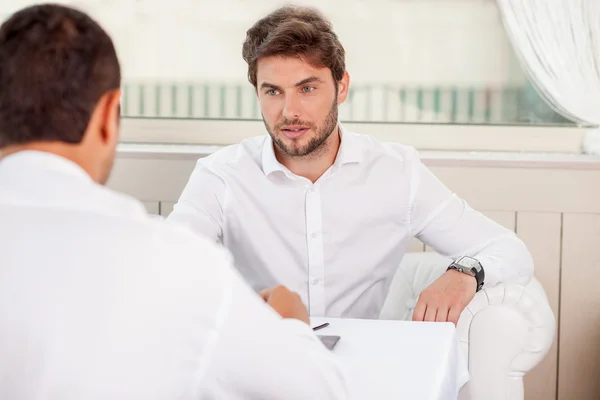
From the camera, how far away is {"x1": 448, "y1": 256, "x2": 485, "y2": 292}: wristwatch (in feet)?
6.79

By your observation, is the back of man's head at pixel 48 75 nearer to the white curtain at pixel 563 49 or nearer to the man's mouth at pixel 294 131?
the man's mouth at pixel 294 131

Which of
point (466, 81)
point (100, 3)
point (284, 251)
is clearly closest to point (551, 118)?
point (466, 81)

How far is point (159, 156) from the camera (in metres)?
2.94

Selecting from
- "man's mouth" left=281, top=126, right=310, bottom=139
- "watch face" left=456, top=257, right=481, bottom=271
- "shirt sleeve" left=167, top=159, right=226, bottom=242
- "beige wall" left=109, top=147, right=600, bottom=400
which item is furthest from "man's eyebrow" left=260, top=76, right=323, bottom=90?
"beige wall" left=109, top=147, right=600, bottom=400

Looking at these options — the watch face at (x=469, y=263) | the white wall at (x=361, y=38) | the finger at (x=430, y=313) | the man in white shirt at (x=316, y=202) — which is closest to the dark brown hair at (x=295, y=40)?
the man in white shirt at (x=316, y=202)

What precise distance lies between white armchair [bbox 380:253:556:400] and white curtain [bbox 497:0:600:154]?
98cm

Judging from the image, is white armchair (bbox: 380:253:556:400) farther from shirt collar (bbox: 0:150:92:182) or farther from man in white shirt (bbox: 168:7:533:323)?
shirt collar (bbox: 0:150:92:182)

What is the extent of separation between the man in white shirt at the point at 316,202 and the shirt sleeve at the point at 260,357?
1189 mm

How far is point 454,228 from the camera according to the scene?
7.36 feet

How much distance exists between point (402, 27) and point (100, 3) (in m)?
1.15

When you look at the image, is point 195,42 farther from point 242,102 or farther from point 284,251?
point 284,251

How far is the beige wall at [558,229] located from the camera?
277 centimetres

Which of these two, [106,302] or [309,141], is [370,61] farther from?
[106,302]

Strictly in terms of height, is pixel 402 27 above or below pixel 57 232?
above
